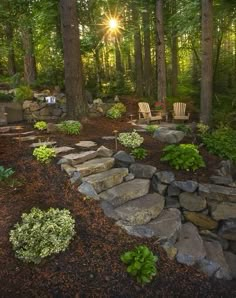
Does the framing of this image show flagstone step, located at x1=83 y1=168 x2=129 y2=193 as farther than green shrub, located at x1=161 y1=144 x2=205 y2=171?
No

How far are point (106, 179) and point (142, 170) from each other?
0.80m

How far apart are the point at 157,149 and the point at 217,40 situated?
10431 millimetres

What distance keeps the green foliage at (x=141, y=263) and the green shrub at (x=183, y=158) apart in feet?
6.86

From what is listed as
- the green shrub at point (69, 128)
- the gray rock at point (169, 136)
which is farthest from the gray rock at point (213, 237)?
the green shrub at point (69, 128)

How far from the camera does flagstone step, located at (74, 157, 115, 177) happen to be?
16.8 feet

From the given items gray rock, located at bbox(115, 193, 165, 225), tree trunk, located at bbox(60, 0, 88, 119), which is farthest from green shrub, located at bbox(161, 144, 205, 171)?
tree trunk, located at bbox(60, 0, 88, 119)

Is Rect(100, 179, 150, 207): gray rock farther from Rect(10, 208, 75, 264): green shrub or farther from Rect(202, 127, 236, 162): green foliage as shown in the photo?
Rect(202, 127, 236, 162): green foliage

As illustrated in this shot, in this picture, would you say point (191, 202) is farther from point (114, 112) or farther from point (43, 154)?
point (114, 112)

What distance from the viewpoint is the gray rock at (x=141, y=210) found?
454 centimetres

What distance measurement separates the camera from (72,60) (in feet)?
25.2

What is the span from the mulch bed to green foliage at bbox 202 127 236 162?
9.63 ft

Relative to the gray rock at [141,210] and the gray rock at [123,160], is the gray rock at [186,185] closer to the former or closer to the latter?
the gray rock at [141,210]

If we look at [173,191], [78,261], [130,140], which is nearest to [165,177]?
[173,191]

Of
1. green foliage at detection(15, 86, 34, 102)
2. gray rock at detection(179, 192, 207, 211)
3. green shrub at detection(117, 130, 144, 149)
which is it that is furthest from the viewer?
green foliage at detection(15, 86, 34, 102)
